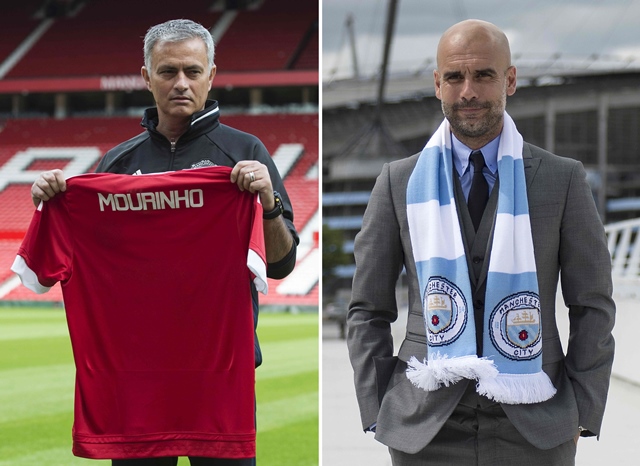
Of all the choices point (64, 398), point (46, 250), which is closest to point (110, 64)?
point (64, 398)

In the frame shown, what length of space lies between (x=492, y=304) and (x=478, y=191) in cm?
26

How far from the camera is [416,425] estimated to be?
1.88 metres

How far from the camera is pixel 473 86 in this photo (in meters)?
1.86

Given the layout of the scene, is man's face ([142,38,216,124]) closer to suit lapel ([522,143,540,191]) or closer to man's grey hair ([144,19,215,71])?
man's grey hair ([144,19,215,71])

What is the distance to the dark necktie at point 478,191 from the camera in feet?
6.34

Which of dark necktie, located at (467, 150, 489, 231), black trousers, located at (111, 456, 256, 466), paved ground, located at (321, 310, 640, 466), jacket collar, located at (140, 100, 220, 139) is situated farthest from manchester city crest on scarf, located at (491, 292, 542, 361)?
paved ground, located at (321, 310, 640, 466)

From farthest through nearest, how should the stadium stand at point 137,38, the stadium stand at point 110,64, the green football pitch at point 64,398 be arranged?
the stadium stand at point 137,38 < the stadium stand at point 110,64 < the green football pitch at point 64,398

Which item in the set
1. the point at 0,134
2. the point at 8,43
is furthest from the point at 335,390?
the point at 8,43

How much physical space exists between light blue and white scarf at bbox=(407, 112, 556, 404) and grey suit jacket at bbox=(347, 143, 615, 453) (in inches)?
1.8

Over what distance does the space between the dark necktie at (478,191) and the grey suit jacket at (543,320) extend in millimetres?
33

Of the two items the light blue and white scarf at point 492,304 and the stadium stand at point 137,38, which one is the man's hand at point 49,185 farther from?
the stadium stand at point 137,38

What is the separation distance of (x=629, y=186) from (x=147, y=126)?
25837 mm

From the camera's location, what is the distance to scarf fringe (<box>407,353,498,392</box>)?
70.7 inches

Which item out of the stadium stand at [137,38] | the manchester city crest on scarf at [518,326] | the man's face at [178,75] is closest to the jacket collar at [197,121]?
the man's face at [178,75]
